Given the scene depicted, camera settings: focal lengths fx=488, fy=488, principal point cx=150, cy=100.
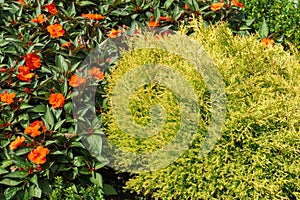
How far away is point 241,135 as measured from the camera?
2.85m

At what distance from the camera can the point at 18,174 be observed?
2.98 metres

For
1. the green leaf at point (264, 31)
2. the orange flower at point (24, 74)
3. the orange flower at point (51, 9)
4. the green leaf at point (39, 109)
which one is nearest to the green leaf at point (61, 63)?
the orange flower at point (24, 74)

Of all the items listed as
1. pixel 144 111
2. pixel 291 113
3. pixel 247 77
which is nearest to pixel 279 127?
pixel 291 113

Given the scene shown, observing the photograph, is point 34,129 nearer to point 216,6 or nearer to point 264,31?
point 216,6

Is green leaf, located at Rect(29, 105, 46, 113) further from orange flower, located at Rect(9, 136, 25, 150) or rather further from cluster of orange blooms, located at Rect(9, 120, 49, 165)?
orange flower, located at Rect(9, 136, 25, 150)

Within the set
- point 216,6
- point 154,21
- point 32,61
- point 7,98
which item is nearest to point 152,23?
point 154,21

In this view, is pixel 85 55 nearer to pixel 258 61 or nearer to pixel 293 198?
pixel 258 61

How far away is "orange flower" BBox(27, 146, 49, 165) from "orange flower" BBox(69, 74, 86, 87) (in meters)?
0.53

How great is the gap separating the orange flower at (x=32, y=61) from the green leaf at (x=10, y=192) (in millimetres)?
913

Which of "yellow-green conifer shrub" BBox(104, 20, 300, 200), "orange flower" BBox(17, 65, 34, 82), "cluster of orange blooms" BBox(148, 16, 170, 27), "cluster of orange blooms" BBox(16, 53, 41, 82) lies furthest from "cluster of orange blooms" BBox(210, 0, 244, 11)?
"orange flower" BBox(17, 65, 34, 82)

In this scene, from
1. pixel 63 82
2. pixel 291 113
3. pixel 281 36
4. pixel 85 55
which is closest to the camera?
pixel 291 113

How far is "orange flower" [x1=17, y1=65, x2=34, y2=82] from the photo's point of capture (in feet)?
11.1

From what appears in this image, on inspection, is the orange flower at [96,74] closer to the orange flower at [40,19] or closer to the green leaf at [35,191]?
the orange flower at [40,19]

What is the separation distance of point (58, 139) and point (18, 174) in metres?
0.34
